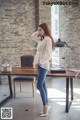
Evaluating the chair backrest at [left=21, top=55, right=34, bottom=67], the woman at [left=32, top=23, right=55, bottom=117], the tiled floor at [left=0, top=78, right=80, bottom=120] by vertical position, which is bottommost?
the tiled floor at [left=0, top=78, right=80, bottom=120]

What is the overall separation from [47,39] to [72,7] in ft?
11.9

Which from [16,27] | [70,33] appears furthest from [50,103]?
[70,33]

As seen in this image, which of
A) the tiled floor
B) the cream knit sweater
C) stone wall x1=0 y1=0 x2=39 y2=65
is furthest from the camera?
stone wall x1=0 y1=0 x2=39 y2=65

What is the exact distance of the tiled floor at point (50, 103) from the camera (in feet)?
14.2

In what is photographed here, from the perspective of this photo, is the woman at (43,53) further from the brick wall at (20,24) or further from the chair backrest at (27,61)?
the brick wall at (20,24)

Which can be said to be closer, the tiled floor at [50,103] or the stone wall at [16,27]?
the tiled floor at [50,103]

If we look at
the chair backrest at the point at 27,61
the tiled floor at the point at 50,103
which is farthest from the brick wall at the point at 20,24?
the chair backrest at the point at 27,61

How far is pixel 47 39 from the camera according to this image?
424cm

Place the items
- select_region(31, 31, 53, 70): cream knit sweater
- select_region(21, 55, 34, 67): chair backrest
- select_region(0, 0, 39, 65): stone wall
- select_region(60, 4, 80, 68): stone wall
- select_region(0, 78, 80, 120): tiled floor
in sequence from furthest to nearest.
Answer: select_region(60, 4, 80, 68): stone wall → select_region(0, 0, 39, 65): stone wall → select_region(21, 55, 34, 67): chair backrest → select_region(0, 78, 80, 120): tiled floor → select_region(31, 31, 53, 70): cream knit sweater

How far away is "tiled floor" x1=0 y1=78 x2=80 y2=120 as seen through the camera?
4.34 meters

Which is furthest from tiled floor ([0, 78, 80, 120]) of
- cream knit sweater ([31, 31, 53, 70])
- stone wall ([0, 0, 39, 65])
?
stone wall ([0, 0, 39, 65])

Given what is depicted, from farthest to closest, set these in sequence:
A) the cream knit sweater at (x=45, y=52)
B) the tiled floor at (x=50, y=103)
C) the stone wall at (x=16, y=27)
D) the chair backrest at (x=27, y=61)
Result: 1. the stone wall at (x=16, y=27)
2. the chair backrest at (x=27, y=61)
3. the tiled floor at (x=50, y=103)
4. the cream knit sweater at (x=45, y=52)

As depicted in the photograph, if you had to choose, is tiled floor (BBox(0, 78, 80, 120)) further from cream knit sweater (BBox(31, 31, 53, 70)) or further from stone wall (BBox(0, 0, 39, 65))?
stone wall (BBox(0, 0, 39, 65))

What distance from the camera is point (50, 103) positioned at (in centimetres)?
518
